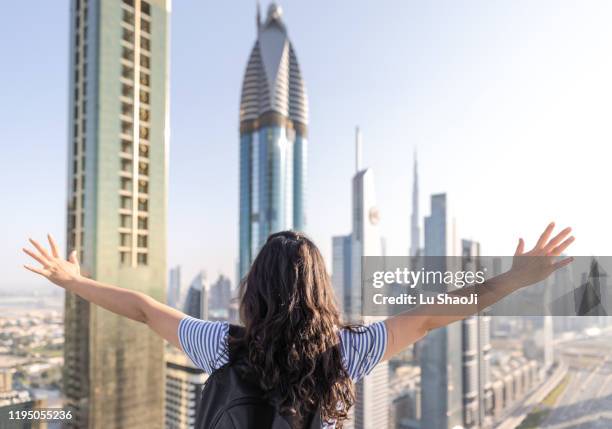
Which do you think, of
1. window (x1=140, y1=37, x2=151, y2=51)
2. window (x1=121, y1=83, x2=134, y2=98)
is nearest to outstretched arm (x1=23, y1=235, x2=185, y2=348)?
window (x1=121, y1=83, x2=134, y2=98)

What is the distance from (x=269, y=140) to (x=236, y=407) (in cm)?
3697

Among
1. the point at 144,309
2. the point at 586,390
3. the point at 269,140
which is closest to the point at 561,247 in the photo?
the point at 144,309

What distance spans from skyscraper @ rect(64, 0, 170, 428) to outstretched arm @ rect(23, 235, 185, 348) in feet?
8.49

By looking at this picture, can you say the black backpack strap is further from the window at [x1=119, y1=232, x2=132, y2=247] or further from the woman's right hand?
the window at [x1=119, y1=232, x2=132, y2=247]

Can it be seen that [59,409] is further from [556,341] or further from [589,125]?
[589,125]

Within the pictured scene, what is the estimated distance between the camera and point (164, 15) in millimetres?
3598

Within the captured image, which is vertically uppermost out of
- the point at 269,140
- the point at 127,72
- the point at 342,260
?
the point at 269,140

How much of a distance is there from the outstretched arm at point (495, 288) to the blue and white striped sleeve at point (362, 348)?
0.09ft

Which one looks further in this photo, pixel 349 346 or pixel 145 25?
pixel 145 25

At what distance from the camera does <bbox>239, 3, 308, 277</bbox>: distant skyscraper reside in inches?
1391

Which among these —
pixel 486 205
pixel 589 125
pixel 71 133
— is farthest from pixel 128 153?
pixel 486 205

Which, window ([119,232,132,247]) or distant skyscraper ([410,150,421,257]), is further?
distant skyscraper ([410,150,421,257])

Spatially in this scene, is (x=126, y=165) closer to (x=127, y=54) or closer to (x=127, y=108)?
(x=127, y=108)

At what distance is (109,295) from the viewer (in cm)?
87
